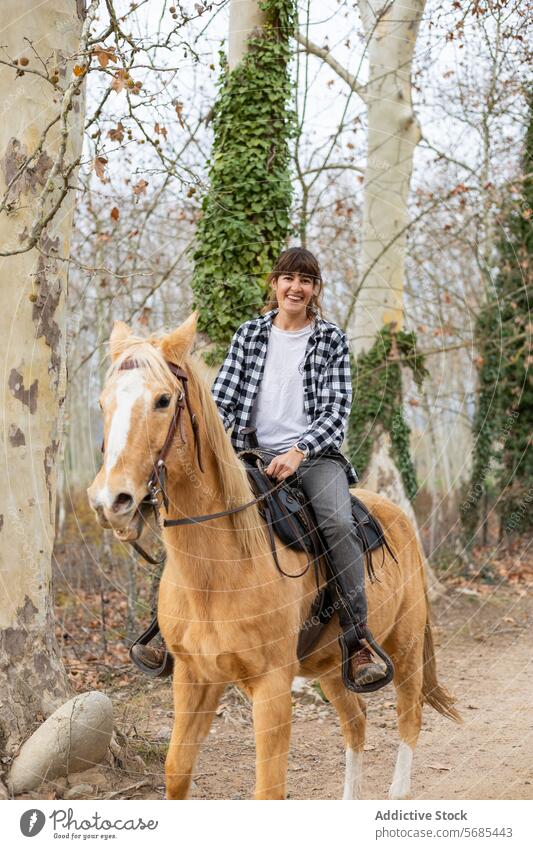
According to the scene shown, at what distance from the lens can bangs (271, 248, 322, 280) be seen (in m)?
4.92

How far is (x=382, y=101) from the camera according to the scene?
37.4ft

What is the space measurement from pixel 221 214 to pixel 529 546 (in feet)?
34.7

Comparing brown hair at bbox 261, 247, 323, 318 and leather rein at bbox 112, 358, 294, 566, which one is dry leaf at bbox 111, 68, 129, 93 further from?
leather rein at bbox 112, 358, 294, 566

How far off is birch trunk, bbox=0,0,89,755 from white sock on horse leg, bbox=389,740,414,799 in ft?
7.60

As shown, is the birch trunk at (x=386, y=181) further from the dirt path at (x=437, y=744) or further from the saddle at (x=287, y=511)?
the saddle at (x=287, y=511)

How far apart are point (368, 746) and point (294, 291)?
418 cm

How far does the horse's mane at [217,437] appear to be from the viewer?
12.1 feet

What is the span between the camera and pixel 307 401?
489 cm

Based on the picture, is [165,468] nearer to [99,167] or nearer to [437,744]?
[99,167]

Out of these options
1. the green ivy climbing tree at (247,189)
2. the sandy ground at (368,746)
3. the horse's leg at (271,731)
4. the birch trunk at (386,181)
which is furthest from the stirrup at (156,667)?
the birch trunk at (386,181)

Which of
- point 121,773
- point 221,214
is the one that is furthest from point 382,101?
point 121,773

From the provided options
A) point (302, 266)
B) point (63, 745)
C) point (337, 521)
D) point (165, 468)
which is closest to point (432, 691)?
point (337, 521)

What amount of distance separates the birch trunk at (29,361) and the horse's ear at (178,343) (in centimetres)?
187
